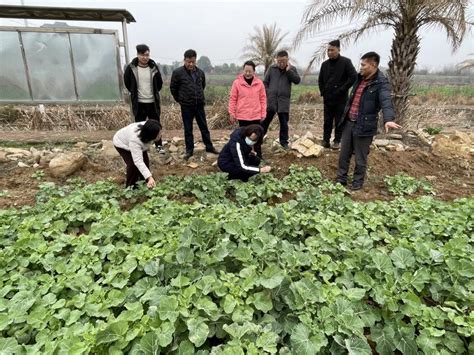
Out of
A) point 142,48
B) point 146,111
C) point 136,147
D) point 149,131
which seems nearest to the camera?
point 149,131

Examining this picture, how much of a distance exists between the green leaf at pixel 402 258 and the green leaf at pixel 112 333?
1632mm

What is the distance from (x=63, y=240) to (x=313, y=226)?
6.26ft

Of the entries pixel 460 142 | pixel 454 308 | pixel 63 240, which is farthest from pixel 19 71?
pixel 460 142

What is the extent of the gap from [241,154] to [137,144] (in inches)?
51.0

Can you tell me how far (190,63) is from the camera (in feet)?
16.4

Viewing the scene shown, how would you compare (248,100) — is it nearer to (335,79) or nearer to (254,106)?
(254,106)

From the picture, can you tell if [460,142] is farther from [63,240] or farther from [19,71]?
[19,71]

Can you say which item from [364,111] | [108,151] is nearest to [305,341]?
[364,111]

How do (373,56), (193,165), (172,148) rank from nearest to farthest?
1. (373,56)
2. (193,165)
3. (172,148)

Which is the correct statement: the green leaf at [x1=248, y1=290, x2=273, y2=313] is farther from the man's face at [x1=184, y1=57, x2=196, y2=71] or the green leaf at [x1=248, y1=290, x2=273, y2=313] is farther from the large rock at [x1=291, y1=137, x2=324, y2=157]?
the man's face at [x1=184, y1=57, x2=196, y2=71]

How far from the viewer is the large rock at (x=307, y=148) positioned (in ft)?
17.3

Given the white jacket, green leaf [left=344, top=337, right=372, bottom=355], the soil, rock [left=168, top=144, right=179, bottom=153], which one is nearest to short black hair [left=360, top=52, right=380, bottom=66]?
the soil

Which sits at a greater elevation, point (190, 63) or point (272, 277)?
point (190, 63)

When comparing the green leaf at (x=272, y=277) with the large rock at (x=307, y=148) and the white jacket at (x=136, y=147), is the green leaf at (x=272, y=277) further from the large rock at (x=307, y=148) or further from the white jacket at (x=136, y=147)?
the large rock at (x=307, y=148)
